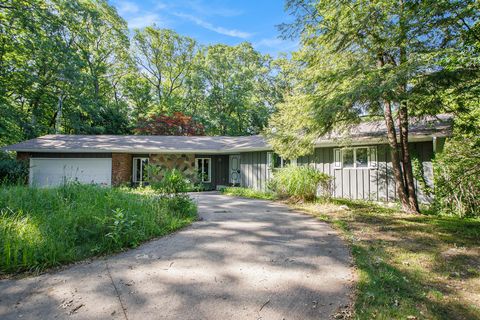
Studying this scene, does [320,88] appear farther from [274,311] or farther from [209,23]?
[209,23]

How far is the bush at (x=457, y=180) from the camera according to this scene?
6.93 meters

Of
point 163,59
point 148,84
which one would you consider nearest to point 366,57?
point 148,84

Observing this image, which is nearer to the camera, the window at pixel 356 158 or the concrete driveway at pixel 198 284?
the concrete driveway at pixel 198 284

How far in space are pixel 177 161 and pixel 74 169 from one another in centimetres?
582

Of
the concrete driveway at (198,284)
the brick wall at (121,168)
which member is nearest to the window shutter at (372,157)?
the concrete driveway at (198,284)

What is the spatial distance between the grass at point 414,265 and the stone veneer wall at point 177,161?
431 inches

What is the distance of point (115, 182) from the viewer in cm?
1520

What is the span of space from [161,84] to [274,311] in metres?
30.7

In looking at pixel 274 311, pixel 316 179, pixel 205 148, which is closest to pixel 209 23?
pixel 205 148

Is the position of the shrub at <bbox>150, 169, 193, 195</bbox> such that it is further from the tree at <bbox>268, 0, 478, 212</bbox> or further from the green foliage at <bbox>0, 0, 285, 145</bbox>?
the green foliage at <bbox>0, 0, 285, 145</bbox>

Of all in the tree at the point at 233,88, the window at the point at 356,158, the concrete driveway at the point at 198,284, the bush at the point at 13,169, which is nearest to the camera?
the concrete driveway at the point at 198,284

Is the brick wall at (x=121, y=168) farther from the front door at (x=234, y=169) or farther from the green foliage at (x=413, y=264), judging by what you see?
the green foliage at (x=413, y=264)

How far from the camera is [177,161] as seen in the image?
659 inches

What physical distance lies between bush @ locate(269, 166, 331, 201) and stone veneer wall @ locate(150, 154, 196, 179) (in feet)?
26.6
